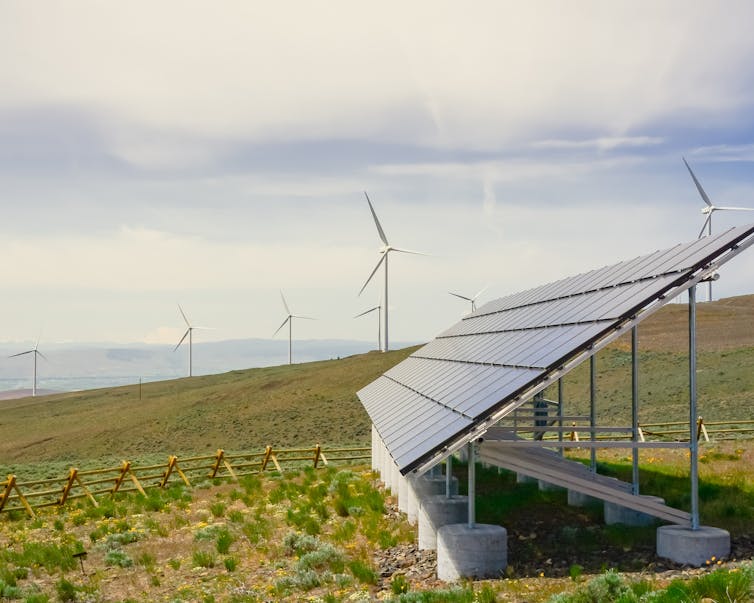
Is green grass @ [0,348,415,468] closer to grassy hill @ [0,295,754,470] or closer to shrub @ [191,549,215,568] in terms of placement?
grassy hill @ [0,295,754,470]

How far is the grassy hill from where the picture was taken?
7112 cm

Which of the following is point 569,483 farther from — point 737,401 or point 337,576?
point 737,401

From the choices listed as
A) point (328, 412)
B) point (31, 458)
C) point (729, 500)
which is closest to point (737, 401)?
point (328, 412)

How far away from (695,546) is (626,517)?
3.13m

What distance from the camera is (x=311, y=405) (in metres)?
87.2

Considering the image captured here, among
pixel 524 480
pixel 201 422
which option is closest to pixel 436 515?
pixel 524 480

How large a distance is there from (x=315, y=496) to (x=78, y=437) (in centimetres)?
6827

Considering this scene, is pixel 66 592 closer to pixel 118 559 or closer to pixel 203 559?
pixel 118 559

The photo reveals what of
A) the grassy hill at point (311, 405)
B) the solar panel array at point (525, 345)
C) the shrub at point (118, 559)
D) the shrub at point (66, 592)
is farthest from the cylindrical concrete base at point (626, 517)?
the grassy hill at point (311, 405)

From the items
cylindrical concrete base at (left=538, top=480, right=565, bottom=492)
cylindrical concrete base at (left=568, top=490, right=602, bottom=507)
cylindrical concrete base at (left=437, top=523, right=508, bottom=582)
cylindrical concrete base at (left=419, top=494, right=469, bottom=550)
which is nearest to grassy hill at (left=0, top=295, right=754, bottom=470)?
cylindrical concrete base at (left=538, top=480, right=565, bottom=492)

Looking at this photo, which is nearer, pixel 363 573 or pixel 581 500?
pixel 363 573

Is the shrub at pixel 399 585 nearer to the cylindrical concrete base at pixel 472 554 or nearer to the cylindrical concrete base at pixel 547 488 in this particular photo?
the cylindrical concrete base at pixel 472 554

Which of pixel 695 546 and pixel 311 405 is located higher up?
pixel 311 405

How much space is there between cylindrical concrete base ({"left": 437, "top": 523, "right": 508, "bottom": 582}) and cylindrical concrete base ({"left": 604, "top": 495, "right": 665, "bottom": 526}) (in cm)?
443
